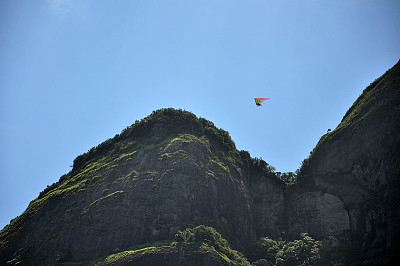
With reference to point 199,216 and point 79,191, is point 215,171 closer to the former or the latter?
point 199,216

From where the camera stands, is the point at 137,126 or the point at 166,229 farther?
the point at 137,126

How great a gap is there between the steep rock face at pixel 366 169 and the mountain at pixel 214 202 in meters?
0.17

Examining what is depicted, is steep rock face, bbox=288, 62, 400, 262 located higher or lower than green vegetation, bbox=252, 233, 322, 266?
higher

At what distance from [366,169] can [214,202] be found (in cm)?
2247

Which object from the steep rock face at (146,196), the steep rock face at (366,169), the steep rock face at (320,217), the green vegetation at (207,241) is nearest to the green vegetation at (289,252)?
the steep rock face at (320,217)

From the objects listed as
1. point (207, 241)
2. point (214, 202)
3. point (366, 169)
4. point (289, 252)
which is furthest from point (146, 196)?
point (366, 169)

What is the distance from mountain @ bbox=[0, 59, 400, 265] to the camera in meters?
47.8

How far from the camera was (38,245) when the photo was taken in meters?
53.2

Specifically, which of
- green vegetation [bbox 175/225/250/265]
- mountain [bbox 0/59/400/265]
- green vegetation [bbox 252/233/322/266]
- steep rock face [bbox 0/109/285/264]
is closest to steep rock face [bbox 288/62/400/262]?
mountain [bbox 0/59/400/265]

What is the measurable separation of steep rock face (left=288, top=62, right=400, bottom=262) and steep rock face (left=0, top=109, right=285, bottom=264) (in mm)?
8737

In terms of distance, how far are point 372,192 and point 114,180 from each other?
3818 cm

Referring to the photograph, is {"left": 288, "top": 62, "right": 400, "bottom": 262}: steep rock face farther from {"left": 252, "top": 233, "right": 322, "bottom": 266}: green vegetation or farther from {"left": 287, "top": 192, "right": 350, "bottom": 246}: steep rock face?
{"left": 252, "top": 233, "right": 322, "bottom": 266}: green vegetation

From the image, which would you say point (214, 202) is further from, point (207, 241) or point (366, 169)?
point (366, 169)

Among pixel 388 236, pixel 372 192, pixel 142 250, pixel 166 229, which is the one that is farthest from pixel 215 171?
pixel 388 236
